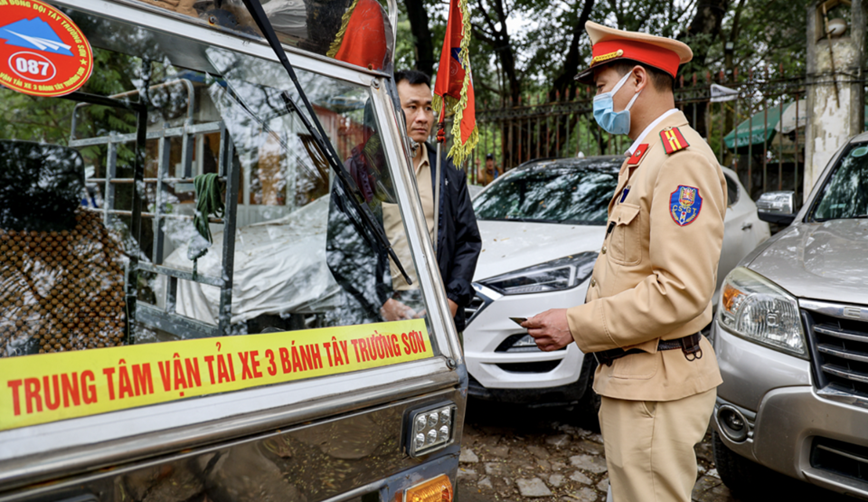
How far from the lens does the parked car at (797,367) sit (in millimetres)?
2205

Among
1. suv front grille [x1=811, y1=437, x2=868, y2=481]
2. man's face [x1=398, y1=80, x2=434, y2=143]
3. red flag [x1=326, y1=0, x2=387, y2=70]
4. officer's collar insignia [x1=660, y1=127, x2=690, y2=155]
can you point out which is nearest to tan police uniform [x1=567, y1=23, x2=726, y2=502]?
officer's collar insignia [x1=660, y1=127, x2=690, y2=155]

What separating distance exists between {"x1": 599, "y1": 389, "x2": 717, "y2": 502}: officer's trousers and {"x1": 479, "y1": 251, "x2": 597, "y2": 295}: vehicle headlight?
1.69 m

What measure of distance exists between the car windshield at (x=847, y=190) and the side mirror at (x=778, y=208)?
0.70 ft

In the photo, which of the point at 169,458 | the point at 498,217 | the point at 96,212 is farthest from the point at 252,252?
the point at 498,217

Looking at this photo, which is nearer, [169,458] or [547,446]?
[169,458]

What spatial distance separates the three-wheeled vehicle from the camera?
3.59 ft

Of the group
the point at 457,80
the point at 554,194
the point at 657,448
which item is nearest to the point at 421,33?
the point at 554,194

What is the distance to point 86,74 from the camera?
1.47 m

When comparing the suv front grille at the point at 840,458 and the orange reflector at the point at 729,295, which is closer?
the suv front grille at the point at 840,458

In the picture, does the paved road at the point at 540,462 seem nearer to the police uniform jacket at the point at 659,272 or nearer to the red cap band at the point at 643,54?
the police uniform jacket at the point at 659,272

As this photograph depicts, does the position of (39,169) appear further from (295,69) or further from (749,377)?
(749,377)

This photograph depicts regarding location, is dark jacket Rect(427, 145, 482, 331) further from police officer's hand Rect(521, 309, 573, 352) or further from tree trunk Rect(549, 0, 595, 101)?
tree trunk Rect(549, 0, 595, 101)

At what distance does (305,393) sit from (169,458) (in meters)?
0.32

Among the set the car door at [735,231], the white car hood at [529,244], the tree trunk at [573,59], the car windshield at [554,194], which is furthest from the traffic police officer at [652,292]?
the tree trunk at [573,59]
